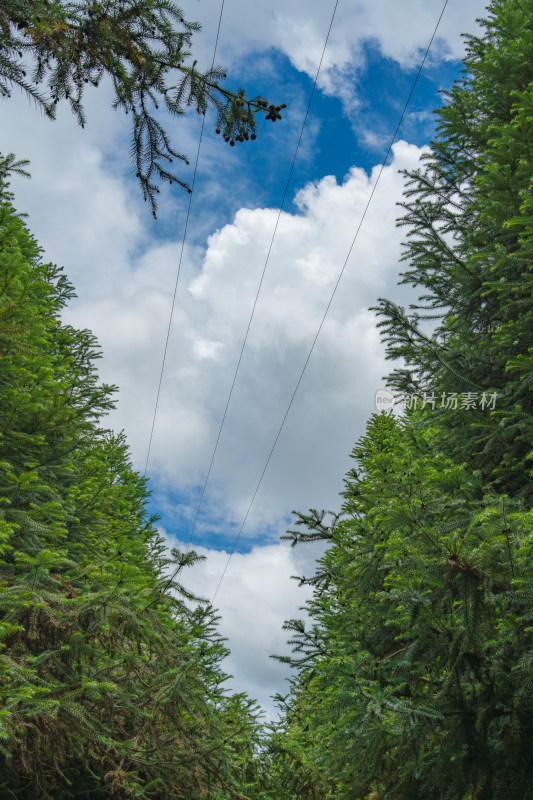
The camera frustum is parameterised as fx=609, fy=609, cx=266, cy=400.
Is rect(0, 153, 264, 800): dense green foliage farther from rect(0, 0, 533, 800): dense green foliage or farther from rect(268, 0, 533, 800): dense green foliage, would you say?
rect(268, 0, 533, 800): dense green foliage

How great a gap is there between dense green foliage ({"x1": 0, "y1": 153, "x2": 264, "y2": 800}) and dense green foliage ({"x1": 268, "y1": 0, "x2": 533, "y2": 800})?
1863 millimetres

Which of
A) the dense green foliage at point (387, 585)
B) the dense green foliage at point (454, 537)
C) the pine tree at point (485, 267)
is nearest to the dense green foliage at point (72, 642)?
the dense green foliage at point (387, 585)

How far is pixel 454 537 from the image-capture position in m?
5.66

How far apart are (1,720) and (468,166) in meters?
9.69

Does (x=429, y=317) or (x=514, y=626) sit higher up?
(x=429, y=317)

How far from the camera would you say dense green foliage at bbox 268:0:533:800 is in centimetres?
543

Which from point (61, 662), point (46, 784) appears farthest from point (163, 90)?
point (46, 784)

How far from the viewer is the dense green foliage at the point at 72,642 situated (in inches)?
243

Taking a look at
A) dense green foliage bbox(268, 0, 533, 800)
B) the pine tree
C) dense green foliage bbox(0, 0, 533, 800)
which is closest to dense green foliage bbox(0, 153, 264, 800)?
dense green foliage bbox(0, 0, 533, 800)

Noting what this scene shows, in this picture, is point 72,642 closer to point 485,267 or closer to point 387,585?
point 387,585

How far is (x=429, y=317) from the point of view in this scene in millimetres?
9555

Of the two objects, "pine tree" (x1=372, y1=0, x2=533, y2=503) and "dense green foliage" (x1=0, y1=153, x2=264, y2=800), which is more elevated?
"pine tree" (x1=372, y1=0, x2=533, y2=503)

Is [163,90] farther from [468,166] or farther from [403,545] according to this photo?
[468,166]

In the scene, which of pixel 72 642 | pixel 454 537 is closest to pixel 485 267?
pixel 454 537
